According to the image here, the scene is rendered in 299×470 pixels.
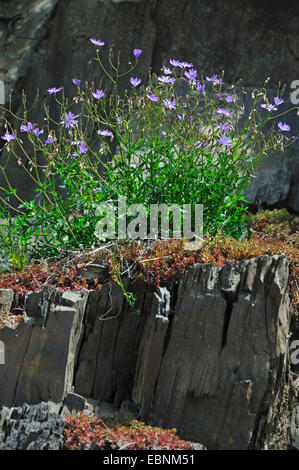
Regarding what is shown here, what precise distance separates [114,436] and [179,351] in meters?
0.72

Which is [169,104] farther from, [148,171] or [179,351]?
[179,351]

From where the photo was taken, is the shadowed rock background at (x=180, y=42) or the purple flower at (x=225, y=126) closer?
the purple flower at (x=225, y=126)

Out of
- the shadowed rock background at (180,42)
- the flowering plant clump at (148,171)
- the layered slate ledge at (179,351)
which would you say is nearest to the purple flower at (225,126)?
the flowering plant clump at (148,171)

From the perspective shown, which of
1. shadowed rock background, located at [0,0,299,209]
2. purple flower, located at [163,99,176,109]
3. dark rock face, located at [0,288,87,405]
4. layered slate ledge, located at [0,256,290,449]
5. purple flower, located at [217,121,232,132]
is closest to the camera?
layered slate ledge, located at [0,256,290,449]

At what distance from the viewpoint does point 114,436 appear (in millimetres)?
4172

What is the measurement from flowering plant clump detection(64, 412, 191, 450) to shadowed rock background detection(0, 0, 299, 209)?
409 centimetres

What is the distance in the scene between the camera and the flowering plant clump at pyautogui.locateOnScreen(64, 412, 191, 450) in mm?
4145

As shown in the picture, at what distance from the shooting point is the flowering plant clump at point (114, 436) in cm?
414

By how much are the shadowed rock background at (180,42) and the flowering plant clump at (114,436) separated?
4087 millimetres

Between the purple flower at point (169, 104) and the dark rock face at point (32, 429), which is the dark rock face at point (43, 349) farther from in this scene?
the purple flower at point (169, 104)

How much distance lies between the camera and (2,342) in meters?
4.71

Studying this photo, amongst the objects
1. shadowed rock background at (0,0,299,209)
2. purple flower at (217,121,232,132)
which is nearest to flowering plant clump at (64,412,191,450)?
purple flower at (217,121,232,132)

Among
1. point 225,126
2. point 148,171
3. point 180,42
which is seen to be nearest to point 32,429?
point 148,171

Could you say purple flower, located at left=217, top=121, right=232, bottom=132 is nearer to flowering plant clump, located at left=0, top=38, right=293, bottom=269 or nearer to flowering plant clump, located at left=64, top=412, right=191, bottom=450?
flowering plant clump, located at left=0, top=38, right=293, bottom=269
